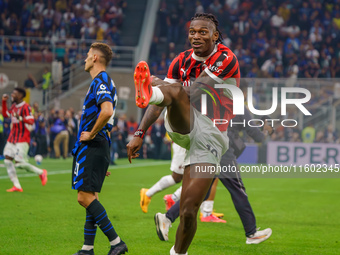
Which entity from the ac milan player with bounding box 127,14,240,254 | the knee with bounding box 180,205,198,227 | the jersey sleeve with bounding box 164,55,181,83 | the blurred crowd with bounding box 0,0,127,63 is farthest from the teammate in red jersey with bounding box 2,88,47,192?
the blurred crowd with bounding box 0,0,127,63

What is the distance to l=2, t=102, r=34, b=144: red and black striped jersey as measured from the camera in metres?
11.9

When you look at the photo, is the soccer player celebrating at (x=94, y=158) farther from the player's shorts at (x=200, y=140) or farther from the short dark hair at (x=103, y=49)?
the player's shorts at (x=200, y=140)

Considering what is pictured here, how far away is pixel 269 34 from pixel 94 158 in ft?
85.6

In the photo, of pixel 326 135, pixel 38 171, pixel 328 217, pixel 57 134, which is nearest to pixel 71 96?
pixel 57 134

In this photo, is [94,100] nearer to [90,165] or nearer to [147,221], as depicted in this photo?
[90,165]

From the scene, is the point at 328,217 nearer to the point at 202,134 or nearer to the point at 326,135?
the point at 202,134

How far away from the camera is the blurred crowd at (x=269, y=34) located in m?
28.5

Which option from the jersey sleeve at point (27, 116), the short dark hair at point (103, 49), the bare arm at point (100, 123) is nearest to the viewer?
the bare arm at point (100, 123)

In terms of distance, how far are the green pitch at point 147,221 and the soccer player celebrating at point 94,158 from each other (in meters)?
0.55

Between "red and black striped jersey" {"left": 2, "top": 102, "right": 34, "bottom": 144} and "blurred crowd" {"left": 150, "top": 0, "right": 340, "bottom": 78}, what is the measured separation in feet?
51.5

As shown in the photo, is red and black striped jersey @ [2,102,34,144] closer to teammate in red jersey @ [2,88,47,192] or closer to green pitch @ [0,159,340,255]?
teammate in red jersey @ [2,88,47,192]

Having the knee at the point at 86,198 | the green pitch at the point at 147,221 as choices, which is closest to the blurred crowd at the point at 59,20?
the green pitch at the point at 147,221

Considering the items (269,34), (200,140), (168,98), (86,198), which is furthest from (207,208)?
(269,34)

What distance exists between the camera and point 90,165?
19.3ft
